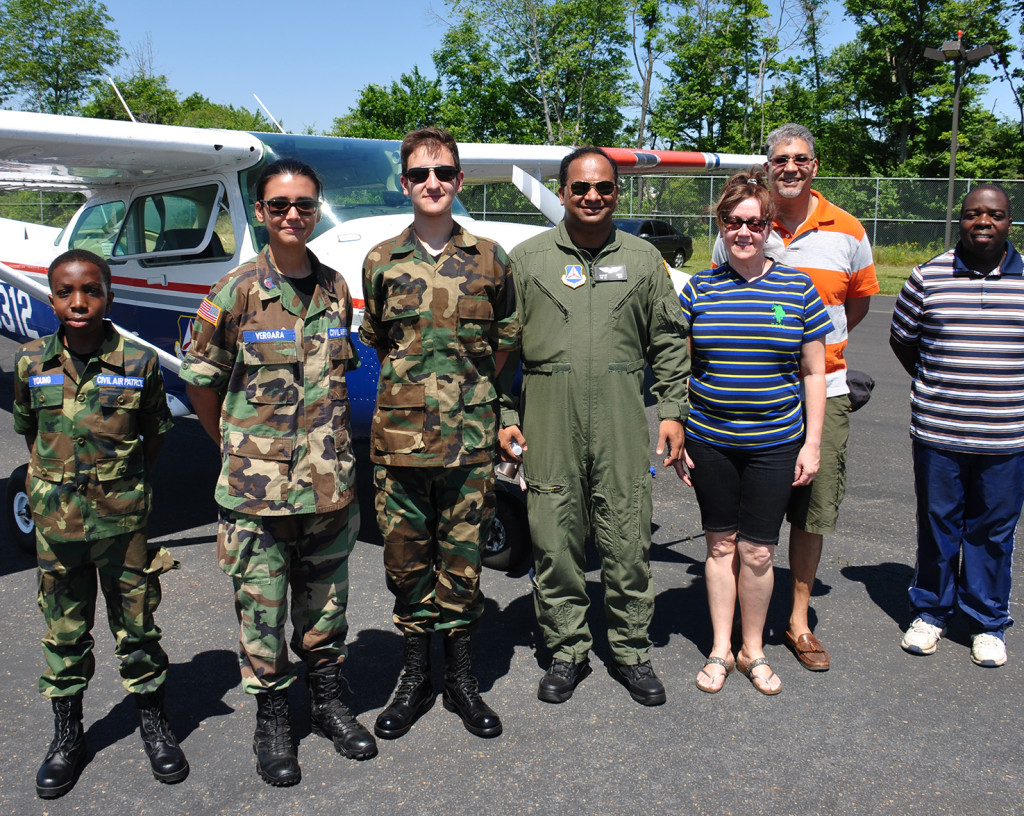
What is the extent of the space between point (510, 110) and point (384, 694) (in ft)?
114

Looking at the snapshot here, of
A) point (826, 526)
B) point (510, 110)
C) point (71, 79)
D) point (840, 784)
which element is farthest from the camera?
point (71, 79)

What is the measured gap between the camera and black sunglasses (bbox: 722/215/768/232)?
115 inches

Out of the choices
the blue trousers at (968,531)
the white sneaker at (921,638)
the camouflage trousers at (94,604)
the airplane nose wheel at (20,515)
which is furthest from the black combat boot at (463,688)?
the airplane nose wheel at (20,515)

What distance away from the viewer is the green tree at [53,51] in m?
35.8

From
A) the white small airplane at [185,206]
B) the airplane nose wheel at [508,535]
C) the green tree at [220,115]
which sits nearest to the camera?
the airplane nose wheel at [508,535]

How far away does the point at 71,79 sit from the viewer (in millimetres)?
37438

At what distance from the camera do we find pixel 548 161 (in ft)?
23.0

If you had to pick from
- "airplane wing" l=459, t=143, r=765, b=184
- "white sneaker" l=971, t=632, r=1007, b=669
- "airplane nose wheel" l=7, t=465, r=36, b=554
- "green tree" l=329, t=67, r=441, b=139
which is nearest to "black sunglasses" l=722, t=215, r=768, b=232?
"white sneaker" l=971, t=632, r=1007, b=669

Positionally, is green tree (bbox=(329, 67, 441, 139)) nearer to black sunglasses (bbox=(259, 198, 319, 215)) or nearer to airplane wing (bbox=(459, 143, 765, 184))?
airplane wing (bbox=(459, 143, 765, 184))

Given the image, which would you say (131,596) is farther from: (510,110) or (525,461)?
(510,110)

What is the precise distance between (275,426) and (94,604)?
2.84 feet

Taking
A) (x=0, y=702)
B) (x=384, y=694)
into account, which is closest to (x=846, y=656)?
(x=384, y=694)

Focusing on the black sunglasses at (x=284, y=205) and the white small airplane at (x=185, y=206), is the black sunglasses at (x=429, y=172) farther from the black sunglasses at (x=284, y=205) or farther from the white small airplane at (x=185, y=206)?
the white small airplane at (x=185, y=206)

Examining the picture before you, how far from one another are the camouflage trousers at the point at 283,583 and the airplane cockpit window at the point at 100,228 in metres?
4.46
